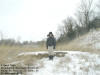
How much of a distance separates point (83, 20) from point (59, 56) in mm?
26771

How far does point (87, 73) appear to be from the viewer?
5.22m

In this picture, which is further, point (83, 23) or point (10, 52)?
point (83, 23)

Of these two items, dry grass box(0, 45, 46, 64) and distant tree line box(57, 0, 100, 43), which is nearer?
dry grass box(0, 45, 46, 64)

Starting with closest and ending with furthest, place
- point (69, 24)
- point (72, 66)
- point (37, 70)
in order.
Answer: point (37, 70) → point (72, 66) → point (69, 24)

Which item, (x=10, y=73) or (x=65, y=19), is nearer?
(x=10, y=73)

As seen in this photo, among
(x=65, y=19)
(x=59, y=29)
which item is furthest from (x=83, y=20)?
(x=59, y=29)

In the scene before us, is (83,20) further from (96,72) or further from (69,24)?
(96,72)

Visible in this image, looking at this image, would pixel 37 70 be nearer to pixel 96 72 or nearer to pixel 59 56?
pixel 96 72

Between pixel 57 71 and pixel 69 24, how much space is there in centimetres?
3226

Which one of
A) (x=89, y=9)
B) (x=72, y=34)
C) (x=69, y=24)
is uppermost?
(x=89, y=9)

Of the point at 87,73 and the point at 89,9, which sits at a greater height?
the point at 89,9

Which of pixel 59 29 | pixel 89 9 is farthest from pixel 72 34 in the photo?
pixel 59 29

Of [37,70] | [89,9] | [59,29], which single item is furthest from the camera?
[59,29]

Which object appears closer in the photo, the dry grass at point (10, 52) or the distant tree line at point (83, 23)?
the dry grass at point (10, 52)
